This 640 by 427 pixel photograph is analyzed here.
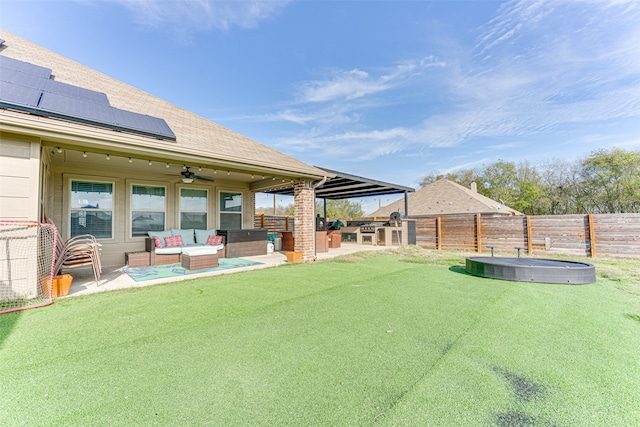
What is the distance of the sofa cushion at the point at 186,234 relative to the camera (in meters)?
7.62

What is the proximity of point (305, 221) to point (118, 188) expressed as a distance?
5.37 metres

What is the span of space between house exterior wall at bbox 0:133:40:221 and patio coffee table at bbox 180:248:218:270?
274cm

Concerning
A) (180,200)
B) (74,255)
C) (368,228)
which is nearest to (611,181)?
(368,228)

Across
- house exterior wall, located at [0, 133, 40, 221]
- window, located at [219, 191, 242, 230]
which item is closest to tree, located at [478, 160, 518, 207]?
window, located at [219, 191, 242, 230]

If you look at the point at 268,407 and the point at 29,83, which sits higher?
the point at 29,83

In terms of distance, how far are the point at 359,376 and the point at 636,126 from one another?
Result: 71.8ft

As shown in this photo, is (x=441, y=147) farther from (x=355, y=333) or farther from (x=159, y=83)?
(x=355, y=333)

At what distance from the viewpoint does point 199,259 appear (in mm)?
6109

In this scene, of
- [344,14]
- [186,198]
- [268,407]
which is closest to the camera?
[268,407]

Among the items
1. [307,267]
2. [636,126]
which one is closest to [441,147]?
[636,126]

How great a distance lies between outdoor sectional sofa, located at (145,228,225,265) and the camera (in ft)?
21.8

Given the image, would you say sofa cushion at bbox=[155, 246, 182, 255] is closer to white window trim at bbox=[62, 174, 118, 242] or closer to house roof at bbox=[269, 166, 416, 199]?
white window trim at bbox=[62, 174, 118, 242]

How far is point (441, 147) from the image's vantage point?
19.1m

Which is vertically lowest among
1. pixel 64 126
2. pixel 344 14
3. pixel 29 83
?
pixel 64 126
